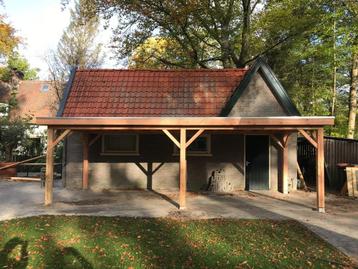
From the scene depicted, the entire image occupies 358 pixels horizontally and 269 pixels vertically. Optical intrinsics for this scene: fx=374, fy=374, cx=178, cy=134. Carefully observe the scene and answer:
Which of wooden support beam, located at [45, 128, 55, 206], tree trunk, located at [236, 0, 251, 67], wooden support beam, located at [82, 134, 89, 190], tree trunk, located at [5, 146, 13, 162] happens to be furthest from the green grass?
tree trunk, located at [5, 146, 13, 162]

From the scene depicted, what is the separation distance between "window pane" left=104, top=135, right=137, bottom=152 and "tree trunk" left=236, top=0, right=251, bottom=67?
10.5 m

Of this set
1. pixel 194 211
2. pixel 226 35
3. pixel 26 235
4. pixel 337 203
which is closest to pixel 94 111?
pixel 194 211

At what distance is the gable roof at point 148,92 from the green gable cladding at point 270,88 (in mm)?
456

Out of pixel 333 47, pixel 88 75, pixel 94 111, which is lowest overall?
pixel 94 111

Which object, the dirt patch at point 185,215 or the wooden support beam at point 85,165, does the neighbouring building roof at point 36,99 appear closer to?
the wooden support beam at point 85,165

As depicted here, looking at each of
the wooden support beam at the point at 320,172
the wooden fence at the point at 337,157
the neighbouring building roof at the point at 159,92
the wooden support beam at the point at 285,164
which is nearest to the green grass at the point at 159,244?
the wooden support beam at the point at 320,172

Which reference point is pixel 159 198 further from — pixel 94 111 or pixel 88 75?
pixel 88 75

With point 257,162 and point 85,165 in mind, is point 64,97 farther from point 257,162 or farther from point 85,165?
point 257,162

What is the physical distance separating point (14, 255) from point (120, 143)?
8541 millimetres

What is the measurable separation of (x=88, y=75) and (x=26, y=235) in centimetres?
947

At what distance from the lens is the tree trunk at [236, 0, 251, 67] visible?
2205 cm

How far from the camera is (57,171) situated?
19.0m

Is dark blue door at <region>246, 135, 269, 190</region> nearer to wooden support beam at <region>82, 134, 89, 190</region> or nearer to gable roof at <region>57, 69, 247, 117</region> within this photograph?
gable roof at <region>57, 69, 247, 117</region>

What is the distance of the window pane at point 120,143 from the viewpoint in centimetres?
1460
